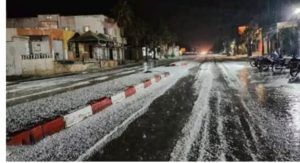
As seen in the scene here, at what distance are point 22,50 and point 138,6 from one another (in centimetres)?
5117

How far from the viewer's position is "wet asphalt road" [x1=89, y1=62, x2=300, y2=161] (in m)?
5.93

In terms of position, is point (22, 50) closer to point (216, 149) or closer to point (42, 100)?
point (42, 100)

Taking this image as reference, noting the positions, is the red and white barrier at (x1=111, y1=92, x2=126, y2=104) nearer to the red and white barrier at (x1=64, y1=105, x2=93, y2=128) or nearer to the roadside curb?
the roadside curb

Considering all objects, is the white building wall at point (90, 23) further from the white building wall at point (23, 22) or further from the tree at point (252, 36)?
the tree at point (252, 36)

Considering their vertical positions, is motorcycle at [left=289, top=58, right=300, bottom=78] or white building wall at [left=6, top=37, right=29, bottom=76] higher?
white building wall at [left=6, top=37, right=29, bottom=76]

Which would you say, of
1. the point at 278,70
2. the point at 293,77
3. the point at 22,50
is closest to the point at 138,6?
the point at 22,50

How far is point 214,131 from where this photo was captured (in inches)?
296

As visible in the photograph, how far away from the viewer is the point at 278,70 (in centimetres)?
2409

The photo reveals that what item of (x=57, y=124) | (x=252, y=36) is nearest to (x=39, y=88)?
(x=57, y=124)

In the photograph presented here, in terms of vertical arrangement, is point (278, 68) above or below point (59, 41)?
below

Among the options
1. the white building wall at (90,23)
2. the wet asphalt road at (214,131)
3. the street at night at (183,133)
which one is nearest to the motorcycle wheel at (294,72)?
the wet asphalt road at (214,131)

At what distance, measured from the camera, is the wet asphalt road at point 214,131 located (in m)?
5.93

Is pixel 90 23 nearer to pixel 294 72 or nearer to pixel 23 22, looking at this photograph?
pixel 23 22

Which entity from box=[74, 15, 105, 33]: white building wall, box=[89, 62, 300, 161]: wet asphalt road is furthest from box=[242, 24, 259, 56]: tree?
box=[89, 62, 300, 161]: wet asphalt road
